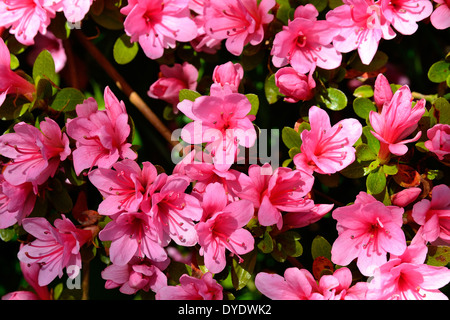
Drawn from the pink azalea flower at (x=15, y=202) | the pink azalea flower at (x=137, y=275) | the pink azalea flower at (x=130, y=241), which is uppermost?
the pink azalea flower at (x=15, y=202)

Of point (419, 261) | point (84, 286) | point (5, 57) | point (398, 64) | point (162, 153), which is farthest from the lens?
point (398, 64)

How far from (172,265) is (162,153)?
379mm

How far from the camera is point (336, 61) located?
1.11 meters

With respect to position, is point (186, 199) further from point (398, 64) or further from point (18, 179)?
point (398, 64)

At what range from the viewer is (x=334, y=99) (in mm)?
1139

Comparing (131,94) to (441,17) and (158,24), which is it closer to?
(158,24)

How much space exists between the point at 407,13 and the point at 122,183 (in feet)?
2.36

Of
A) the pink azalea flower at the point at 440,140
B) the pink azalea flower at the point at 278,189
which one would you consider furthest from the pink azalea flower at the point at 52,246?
the pink azalea flower at the point at 440,140

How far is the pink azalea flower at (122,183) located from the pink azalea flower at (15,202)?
7.1 inches

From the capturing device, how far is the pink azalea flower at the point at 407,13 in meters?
1.08

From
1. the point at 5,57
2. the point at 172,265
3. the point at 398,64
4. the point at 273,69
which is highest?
the point at 5,57

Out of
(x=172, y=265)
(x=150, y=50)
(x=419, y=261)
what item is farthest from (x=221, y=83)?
(x=419, y=261)

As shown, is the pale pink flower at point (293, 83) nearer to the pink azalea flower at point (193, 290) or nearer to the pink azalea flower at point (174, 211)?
the pink azalea flower at point (174, 211)

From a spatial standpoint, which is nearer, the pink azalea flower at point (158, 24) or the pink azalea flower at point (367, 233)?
the pink azalea flower at point (367, 233)
